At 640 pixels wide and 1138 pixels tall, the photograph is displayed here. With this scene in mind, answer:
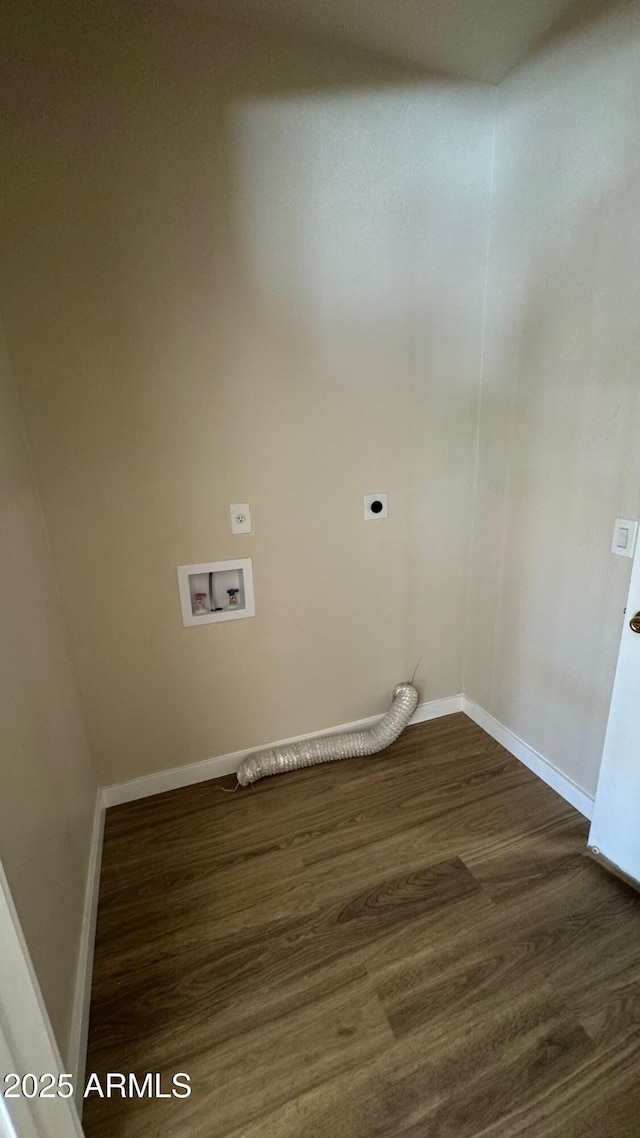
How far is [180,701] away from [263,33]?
90.3 inches

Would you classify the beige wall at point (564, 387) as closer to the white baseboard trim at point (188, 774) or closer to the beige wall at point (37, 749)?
the white baseboard trim at point (188, 774)

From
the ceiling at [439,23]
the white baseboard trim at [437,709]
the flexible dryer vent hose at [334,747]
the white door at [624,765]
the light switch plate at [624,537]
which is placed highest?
the ceiling at [439,23]

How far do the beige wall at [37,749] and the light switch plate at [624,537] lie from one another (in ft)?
5.83

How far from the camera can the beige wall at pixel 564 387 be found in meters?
1.50

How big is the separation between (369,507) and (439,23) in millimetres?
1560

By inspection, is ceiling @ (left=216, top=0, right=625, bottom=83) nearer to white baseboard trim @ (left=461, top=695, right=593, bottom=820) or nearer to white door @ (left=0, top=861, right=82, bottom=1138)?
white door @ (left=0, top=861, right=82, bottom=1138)

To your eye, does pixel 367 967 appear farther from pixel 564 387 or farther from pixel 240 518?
pixel 564 387

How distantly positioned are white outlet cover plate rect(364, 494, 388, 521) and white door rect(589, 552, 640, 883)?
0.98 metres

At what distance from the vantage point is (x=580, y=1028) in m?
1.22

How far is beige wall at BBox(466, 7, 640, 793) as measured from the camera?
1499mm

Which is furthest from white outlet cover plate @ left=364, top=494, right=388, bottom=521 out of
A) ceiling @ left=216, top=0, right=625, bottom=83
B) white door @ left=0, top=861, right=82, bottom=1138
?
white door @ left=0, top=861, right=82, bottom=1138

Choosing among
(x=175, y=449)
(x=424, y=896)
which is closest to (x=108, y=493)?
(x=175, y=449)

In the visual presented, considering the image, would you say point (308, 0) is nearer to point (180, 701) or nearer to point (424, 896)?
point (180, 701)

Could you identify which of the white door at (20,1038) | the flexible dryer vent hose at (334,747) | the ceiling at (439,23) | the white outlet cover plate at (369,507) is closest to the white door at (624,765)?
the flexible dryer vent hose at (334,747)
